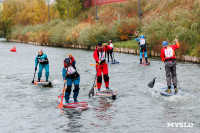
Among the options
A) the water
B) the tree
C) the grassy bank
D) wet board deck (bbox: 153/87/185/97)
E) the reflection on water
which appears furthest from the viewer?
the tree

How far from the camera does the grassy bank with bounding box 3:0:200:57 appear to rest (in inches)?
1305

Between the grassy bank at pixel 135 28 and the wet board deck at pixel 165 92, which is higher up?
the grassy bank at pixel 135 28

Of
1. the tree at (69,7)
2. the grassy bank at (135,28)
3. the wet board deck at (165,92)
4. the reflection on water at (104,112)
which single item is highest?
the tree at (69,7)

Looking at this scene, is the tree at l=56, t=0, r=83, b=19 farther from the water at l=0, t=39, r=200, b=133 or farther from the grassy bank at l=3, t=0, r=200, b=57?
the water at l=0, t=39, r=200, b=133

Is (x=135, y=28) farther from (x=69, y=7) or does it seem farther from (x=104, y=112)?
(x=69, y=7)

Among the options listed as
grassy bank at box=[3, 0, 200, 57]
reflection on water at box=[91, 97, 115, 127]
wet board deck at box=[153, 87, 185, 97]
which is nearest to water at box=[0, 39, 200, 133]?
reflection on water at box=[91, 97, 115, 127]

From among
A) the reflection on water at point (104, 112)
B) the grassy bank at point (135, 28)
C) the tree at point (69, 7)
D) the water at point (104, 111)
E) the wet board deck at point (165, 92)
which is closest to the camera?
the water at point (104, 111)

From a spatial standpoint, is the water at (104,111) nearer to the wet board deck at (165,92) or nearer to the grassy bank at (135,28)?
the wet board deck at (165,92)

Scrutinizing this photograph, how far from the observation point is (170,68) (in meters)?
16.3

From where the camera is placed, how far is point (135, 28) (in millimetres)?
49000

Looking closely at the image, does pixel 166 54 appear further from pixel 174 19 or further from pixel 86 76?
pixel 174 19

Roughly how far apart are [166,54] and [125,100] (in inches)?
104

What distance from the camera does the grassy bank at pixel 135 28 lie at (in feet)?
109

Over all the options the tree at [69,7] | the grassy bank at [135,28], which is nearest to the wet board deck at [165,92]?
the grassy bank at [135,28]
